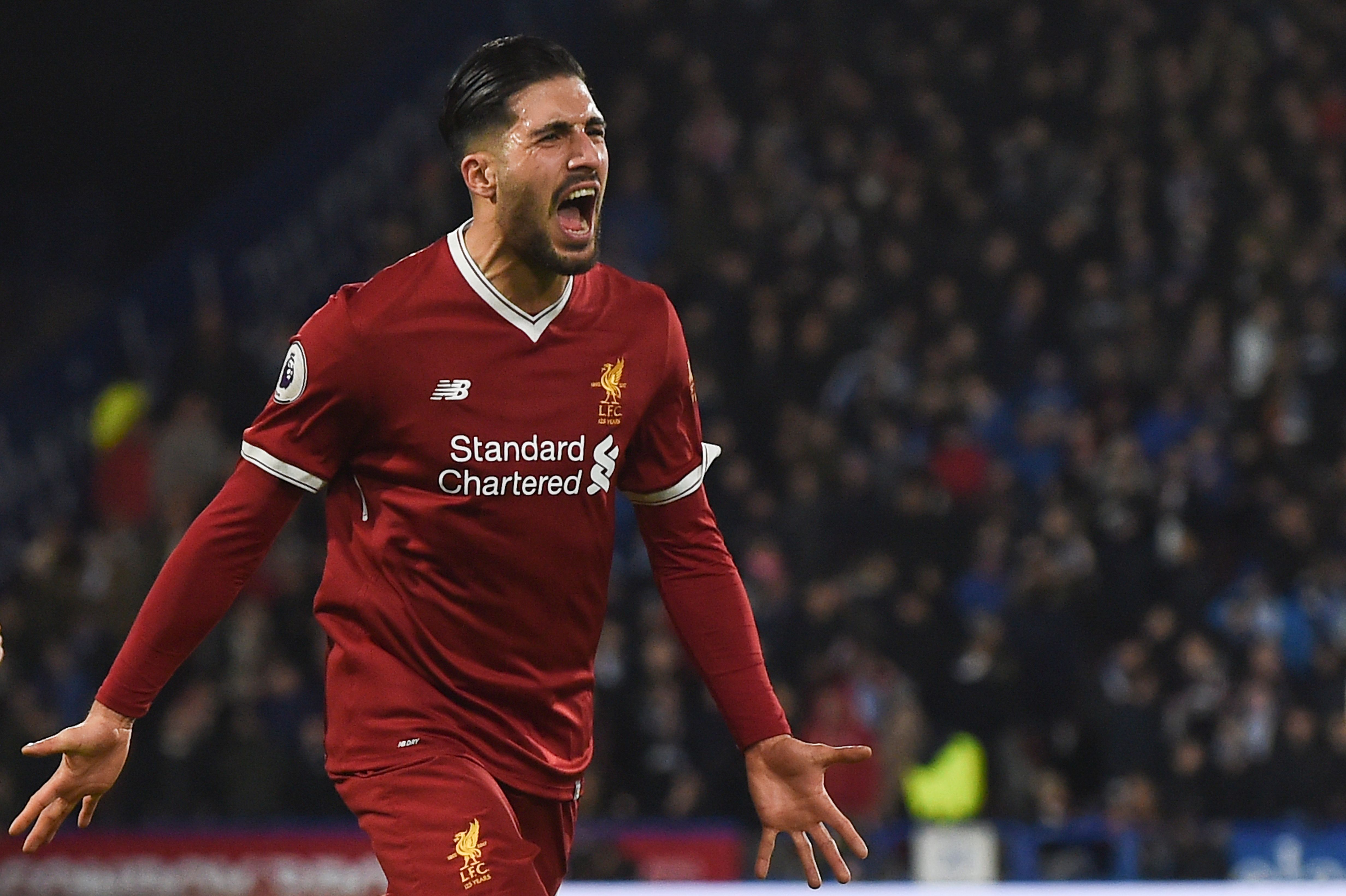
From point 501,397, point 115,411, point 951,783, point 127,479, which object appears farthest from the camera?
point 115,411

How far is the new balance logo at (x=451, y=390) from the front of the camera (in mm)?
3492

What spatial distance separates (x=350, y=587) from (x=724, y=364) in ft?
29.3

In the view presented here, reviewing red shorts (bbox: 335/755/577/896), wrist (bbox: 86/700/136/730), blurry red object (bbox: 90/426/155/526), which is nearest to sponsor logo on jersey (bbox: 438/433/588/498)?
red shorts (bbox: 335/755/577/896)

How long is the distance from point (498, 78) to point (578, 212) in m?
0.27

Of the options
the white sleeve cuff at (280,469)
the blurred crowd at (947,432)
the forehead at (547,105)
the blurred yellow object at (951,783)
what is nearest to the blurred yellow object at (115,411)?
the blurred crowd at (947,432)

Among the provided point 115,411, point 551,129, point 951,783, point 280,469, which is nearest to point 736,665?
point 280,469

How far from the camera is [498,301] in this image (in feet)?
11.7

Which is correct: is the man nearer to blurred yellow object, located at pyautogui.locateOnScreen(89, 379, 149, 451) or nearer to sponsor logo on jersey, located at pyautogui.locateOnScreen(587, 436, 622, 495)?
sponsor logo on jersey, located at pyautogui.locateOnScreen(587, 436, 622, 495)

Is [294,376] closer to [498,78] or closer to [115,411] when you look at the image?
[498,78]

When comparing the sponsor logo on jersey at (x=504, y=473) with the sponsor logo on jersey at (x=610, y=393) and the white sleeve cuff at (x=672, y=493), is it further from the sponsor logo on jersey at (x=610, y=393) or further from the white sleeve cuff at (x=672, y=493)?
the white sleeve cuff at (x=672, y=493)

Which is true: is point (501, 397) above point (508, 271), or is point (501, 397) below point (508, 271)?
below

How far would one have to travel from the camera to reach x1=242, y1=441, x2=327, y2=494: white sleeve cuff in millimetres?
3467

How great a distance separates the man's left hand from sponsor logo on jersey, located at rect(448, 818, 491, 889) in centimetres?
57

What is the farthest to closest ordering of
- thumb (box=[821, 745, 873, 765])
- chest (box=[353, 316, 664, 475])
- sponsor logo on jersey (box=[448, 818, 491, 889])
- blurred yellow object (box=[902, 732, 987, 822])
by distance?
blurred yellow object (box=[902, 732, 987, 822]), chest (box=[353, 316, 664, 475]), thumb (box=[821, 745, 873, 765]), sponsor logo on jersey (box=[448, 818, 491, 889])
